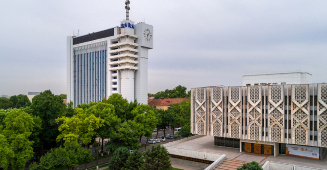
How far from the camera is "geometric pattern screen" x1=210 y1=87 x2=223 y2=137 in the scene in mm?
32812

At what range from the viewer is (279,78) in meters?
37.0

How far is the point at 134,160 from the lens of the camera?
2728 centimetres

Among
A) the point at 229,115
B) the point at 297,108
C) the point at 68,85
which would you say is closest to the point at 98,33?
the point at 68,85

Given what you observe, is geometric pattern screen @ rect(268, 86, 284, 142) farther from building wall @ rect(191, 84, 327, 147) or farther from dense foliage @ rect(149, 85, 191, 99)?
dense foliage @ rect(149, 85, 191, 99)

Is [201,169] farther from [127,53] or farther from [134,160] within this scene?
[127,53]

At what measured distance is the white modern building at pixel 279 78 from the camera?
116ft

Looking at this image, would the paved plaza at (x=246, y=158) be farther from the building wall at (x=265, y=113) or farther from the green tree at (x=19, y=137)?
the green tree at (x=19, y=137)

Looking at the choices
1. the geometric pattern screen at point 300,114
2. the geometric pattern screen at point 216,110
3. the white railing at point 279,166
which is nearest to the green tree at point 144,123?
the geometric pattern screen at point 216,110

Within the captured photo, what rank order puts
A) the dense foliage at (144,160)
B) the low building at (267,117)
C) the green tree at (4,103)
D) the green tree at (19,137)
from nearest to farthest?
the green tree at (19,137) → the dense foliage at (144,160) → the low building at (267,117) → the green tree at (4,103)

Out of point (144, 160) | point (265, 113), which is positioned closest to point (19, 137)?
point (144, 160)

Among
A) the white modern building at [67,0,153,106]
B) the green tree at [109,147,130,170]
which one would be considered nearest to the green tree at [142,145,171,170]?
the green tree at [109,147,130,170]

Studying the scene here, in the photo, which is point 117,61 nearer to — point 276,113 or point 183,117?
point 183,117

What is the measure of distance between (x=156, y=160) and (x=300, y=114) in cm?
1840

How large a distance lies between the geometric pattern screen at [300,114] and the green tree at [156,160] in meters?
16.1
